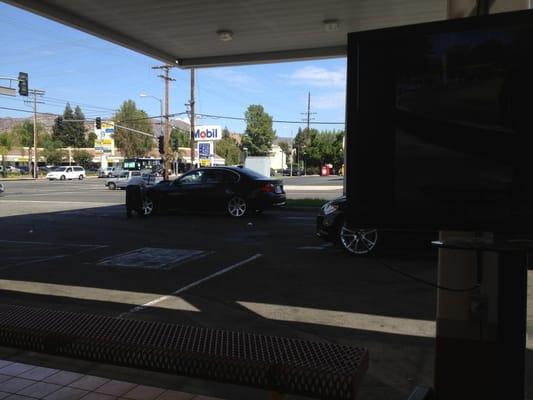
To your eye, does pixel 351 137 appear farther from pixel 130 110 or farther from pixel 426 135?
pixel 130 110

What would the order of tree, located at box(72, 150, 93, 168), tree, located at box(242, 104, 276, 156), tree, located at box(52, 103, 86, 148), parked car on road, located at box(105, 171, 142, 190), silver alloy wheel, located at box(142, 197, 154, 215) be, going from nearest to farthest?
silver alloy wheel, located at box(142, 197, 154, 215) → parked car on road, located at box(105, 171, 142, 190) → tree, located at box(72, 150, 93, 168) → tree, located at box(242, 104, 276, 156) → tree, located at box(52, 103, 86, 148)

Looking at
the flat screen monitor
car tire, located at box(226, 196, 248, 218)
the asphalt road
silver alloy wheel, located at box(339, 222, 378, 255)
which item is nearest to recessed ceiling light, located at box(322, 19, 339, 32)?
the asphalt road

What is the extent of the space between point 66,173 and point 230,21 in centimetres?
5715

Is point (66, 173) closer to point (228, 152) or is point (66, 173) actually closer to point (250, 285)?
point (228, 152)

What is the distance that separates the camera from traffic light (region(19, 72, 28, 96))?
3331cm

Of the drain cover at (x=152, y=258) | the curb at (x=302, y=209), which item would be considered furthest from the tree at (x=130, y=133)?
the drain cover at (x=152, y=258)

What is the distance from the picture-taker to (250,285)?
22.5 feet

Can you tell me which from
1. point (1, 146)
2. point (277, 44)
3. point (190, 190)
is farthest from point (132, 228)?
point (1, 146)

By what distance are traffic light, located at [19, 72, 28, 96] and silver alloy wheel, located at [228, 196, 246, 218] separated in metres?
24.1

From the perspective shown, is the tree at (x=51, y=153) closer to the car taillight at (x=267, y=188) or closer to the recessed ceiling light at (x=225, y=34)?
the car taillight at (x=267, y=188)

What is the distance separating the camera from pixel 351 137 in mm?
2568

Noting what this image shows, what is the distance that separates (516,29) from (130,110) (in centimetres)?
9834

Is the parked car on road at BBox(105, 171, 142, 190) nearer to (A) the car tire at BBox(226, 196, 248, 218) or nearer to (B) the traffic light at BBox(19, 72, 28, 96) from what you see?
(B) the traffic light at BBox(19, 72, 28, 96)

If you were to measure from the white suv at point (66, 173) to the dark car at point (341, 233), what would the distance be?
58766 mm
